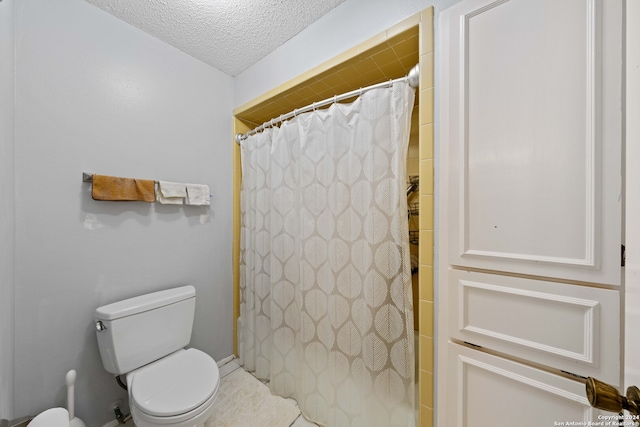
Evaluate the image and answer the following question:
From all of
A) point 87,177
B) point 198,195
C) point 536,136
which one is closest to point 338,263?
point 536,136

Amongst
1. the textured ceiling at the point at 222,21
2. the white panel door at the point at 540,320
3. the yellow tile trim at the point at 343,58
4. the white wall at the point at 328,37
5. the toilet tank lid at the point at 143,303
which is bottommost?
the toilet tank lid at the point at 143,303

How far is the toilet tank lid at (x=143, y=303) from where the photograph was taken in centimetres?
116

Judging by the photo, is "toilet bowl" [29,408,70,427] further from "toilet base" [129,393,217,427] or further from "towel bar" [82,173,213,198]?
"towel bar" [82,173,213,198]

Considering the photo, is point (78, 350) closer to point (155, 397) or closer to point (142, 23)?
point (155, 397)

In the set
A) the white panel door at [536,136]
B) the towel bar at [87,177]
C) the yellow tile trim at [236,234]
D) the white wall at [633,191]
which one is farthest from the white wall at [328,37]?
the towel bar at [87,177]

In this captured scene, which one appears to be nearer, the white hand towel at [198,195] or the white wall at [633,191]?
the white wall at [633,191]

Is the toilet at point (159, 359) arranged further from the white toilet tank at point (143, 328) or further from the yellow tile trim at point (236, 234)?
the yellow tile trim at point (236, 234)

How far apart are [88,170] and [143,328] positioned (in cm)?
89

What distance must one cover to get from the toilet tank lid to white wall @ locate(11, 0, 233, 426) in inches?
3.6

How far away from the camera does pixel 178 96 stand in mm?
1556

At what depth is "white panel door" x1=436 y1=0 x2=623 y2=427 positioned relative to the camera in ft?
2.09

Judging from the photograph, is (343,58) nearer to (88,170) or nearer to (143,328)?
(88,170)

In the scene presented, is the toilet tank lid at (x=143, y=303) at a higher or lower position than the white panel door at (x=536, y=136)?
lower

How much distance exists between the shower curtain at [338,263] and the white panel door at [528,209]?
0.23 meters
